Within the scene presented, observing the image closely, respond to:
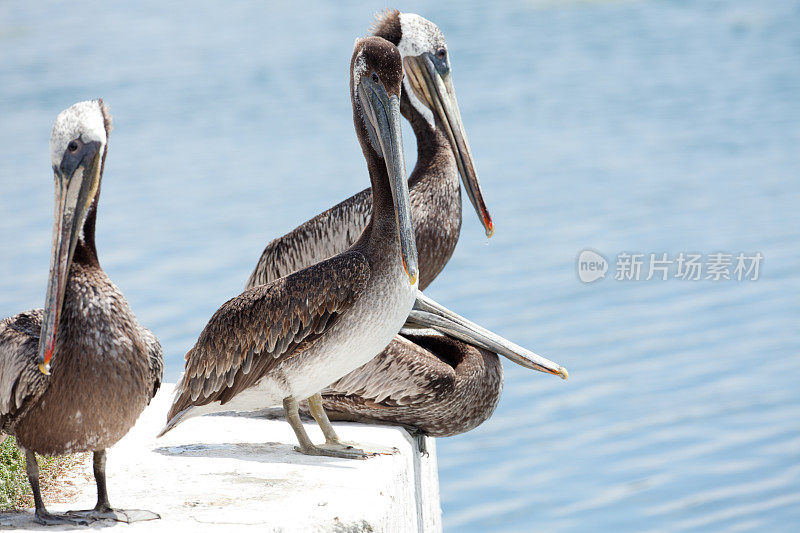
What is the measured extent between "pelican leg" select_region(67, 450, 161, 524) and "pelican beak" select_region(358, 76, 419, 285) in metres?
1.09

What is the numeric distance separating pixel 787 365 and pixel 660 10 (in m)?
16.4

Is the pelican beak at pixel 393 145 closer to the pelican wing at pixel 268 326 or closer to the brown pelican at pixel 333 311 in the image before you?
the brown pelican at pixel 333 311

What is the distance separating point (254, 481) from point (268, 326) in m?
0.50

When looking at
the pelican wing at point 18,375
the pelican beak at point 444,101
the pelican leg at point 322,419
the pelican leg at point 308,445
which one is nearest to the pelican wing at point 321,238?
the pelican beak at point 444,101

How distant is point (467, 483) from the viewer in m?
6.52

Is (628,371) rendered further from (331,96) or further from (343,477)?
(331,96)

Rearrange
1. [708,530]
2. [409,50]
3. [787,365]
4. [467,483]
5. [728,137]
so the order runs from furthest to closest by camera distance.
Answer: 1. [728,137]
2. [787,365]
3. [467,483]
4. [708,530]
5. [409,50]

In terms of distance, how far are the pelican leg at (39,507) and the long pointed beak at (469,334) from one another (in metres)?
1.64

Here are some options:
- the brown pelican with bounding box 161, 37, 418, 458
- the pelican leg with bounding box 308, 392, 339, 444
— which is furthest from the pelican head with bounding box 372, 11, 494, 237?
the pelican leg with bounding box 308, 392, 339, 444

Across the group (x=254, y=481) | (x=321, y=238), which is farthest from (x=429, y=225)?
(x=254, y=481)

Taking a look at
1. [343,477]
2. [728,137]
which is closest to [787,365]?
[343,477]

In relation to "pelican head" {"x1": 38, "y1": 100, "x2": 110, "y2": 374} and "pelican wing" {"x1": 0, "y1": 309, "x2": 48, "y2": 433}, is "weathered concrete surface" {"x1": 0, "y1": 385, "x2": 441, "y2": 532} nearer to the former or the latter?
"pelican wing" {"x1": 0, "y1": 309, "x2": 48, "y2": 433}

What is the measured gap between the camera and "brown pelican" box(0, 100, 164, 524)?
3053 mm

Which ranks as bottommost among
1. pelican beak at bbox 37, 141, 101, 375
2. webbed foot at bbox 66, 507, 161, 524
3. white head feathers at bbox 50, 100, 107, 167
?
webbed foot at bbox 66, 507, 161, 524
